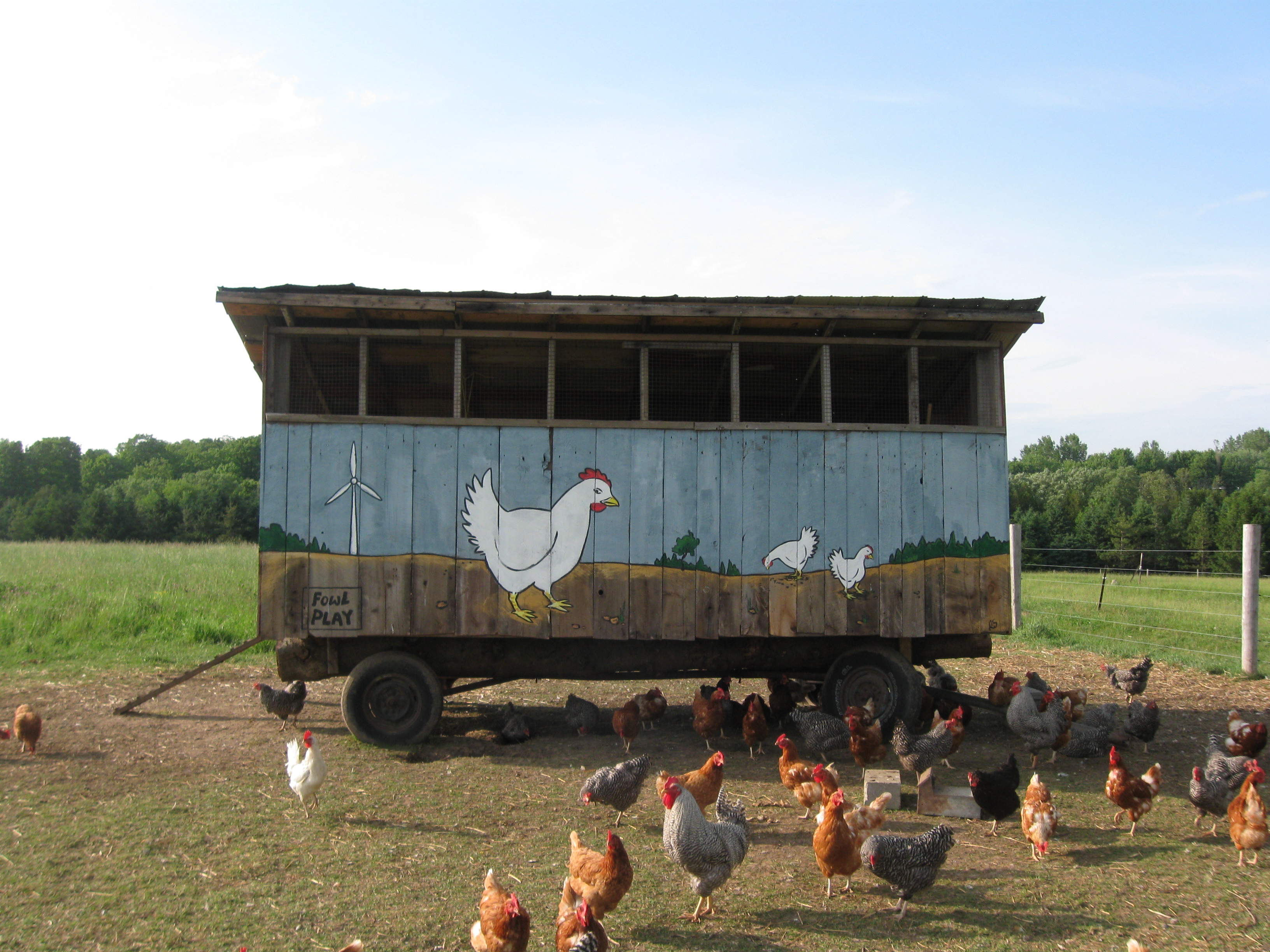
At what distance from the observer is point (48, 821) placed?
5.20 meters

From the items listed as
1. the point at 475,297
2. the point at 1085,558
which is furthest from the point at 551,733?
the point at 1085,558

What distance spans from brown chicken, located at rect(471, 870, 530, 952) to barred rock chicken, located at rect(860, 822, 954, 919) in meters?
1.84

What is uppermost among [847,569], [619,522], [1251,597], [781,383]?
[781,383]

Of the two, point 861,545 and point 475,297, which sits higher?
point 475,297

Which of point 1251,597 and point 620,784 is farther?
point 1251,597

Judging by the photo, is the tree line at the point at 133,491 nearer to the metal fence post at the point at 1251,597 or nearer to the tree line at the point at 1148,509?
the metal fence post at the point at 1251,597

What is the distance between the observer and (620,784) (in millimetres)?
5156

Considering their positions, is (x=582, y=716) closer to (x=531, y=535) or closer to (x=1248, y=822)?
(x=531, y=535)

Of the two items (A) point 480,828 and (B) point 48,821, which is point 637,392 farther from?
(B) point 48,821

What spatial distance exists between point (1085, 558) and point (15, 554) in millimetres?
50494

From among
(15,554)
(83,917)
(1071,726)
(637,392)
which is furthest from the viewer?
(15,554)

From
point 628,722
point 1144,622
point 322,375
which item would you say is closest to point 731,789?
point 628,722

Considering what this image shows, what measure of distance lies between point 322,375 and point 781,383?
16.3 feet

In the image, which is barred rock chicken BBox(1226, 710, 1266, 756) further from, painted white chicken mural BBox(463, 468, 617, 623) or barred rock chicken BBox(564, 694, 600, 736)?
painted white chicken mural BBox(463, 468, 617, 623)
